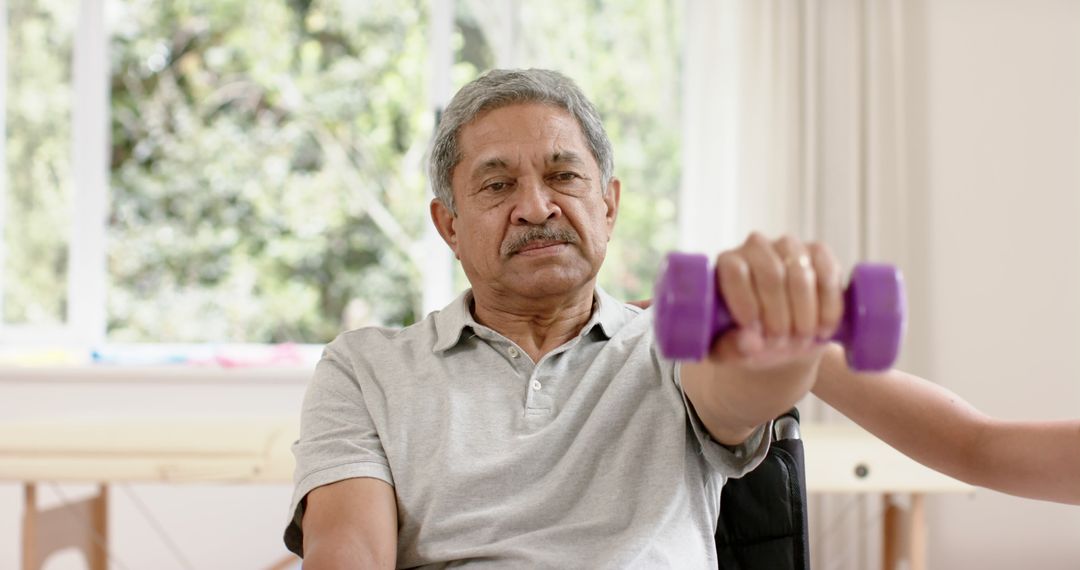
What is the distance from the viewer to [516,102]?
4.87 feet

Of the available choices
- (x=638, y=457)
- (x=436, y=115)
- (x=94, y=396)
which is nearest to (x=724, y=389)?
(x=638, y=457)

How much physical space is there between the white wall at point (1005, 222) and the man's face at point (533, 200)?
7.39 ft

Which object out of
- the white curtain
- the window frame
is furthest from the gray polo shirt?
the window frame

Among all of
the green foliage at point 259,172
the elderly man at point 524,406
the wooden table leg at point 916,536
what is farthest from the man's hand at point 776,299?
the green foliage at point 259,172

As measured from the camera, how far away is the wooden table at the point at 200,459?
250cm

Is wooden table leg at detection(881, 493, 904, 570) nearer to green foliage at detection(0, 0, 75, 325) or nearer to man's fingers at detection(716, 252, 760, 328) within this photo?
man's fingers at detection(716, 252, 760, 328)

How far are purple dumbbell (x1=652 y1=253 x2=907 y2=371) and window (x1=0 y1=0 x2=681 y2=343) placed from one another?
2.93 metres

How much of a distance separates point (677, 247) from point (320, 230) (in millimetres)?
1273

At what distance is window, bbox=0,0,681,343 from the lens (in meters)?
3.71

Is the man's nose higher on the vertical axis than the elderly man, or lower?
higher

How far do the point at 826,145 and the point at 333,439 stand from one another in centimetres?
244

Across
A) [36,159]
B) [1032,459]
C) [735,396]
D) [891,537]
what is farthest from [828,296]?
[36,159]

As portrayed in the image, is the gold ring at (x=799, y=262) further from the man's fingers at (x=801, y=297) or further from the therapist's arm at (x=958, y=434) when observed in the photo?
the therapist's arm at (x=958, y=434)

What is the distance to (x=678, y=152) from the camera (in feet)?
12.2
